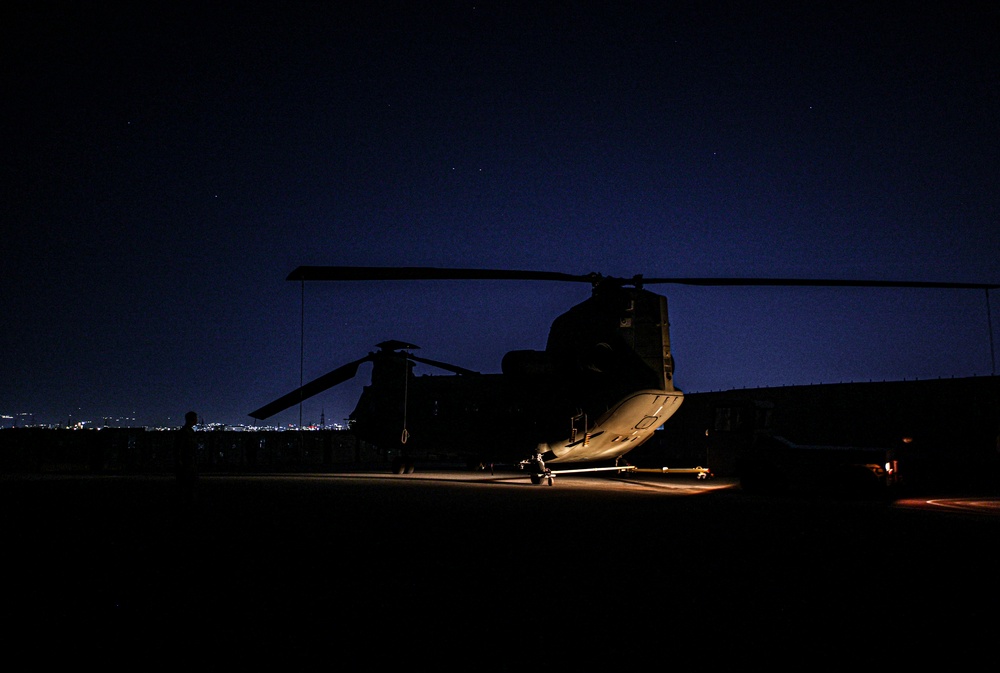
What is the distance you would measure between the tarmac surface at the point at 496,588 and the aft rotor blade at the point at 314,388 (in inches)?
469

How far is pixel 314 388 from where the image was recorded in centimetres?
2470

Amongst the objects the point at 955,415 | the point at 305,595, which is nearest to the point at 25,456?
the point at 305,595

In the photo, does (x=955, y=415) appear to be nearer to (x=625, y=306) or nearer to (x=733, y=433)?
(x=733, y=433)

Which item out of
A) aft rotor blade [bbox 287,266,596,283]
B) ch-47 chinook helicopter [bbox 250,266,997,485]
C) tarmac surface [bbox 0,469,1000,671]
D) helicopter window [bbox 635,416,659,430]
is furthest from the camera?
helicopter window [bbox 635,416,659,430]

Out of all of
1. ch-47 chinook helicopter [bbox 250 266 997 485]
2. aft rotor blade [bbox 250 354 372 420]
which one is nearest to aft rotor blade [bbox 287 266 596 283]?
ch-47 chinook helicopter [bbox 250 266 997 485]

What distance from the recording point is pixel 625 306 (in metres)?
17.2

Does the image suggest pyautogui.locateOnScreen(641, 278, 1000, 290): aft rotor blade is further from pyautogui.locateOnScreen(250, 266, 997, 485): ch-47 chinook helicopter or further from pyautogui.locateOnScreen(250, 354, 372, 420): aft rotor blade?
pyautogui.locateOnScreen(250, 354, 372, 420): aft rotor blade

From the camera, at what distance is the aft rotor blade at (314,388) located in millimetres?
22969

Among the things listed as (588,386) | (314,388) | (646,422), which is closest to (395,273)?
(588,386)

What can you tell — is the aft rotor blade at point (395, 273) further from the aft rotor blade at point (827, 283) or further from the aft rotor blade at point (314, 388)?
the aft rotor blade at point (314, 388)

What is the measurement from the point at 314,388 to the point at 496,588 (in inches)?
804

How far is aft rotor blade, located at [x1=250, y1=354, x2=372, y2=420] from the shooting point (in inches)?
904

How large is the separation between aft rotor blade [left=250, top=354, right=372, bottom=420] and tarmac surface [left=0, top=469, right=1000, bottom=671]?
1191cm

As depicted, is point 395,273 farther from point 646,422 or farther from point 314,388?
point 314,388
